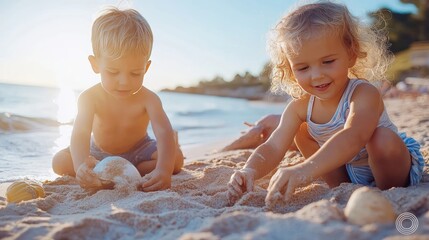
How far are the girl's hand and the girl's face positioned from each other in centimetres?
68

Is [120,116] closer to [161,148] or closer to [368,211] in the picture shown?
[161,148]

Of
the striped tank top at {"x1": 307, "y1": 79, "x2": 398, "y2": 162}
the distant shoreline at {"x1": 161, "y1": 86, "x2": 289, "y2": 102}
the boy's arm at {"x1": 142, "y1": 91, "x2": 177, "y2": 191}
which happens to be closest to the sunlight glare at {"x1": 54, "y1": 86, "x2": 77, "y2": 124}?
the boy's arm at {"x1": 142, "y1": 91, "x2": 177, "y2": 191}

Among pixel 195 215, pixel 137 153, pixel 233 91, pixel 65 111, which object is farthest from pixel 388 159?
pixel 233 91

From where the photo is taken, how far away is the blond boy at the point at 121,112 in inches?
116

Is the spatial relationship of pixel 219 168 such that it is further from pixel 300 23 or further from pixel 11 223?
pixel 11 223

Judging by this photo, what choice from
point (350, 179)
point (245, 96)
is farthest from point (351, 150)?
point (245, 96)

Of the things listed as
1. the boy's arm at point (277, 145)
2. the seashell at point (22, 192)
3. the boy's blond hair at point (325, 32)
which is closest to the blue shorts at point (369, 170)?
the boy's arm at point (277, 145)

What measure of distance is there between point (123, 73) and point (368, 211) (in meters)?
1.98

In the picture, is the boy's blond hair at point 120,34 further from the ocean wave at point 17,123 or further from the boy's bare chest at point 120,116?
the ocean wave at point 17,123

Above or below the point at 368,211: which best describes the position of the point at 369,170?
below

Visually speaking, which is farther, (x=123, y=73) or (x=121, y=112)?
(x=121, y=112)

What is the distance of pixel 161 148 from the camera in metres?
3.03

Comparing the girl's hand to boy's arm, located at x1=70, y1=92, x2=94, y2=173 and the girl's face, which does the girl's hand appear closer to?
the girl's face

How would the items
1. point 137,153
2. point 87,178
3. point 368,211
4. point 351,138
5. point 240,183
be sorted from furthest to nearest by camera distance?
point 137,153
point 87,178
point 240,183
point 351,138
point 368,211
